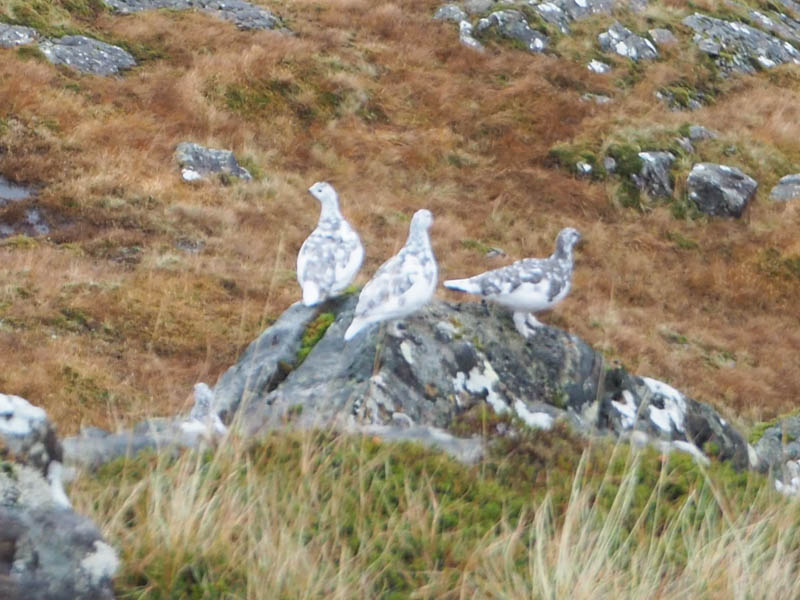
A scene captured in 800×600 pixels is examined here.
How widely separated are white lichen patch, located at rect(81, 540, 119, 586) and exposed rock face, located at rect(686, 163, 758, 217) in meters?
20.3

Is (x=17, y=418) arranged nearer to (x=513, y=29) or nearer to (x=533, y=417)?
(x=533, y=417)

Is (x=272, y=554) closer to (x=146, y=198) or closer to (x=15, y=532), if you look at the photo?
(x=15, y=532)

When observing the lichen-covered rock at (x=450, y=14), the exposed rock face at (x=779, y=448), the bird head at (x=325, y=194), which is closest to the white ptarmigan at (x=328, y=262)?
the bird head at (x=325, y=194)

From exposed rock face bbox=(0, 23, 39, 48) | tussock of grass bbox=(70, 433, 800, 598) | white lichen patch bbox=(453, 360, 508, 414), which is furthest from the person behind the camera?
exposed rock face bbox=(0, 23, 39, 48)

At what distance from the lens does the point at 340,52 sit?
26078 mm

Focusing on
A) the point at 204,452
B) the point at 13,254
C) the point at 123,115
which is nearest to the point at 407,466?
the point at 204,452

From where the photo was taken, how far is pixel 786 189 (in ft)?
75.7

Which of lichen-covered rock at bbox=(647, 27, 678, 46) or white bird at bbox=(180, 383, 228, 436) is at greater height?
white bird at bbox=(180, 383, 228, 436)

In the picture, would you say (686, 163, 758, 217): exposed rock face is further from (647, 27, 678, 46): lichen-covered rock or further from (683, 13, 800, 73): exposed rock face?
(647, 27, 678, 46): lichen-covered rock

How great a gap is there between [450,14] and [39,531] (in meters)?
27.8

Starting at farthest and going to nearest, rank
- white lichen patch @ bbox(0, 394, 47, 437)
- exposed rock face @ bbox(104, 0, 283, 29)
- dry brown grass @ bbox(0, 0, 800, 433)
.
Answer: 1. exposed rock face @ bbox(104, 0, 283, 29)
2. dry brown grass @ bbox(0, 0, 800, 433)
3. white lichen patch @ bbox(0, 394, 47, 437)

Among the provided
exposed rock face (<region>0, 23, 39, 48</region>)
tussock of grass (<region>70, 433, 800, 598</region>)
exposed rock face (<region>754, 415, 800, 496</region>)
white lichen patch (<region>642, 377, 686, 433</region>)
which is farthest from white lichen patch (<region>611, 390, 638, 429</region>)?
exposed rock face (<region>0, 23, 39, 48</region>)

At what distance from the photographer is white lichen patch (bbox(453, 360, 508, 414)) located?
22.1 feet

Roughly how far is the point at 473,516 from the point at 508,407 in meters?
2.36
